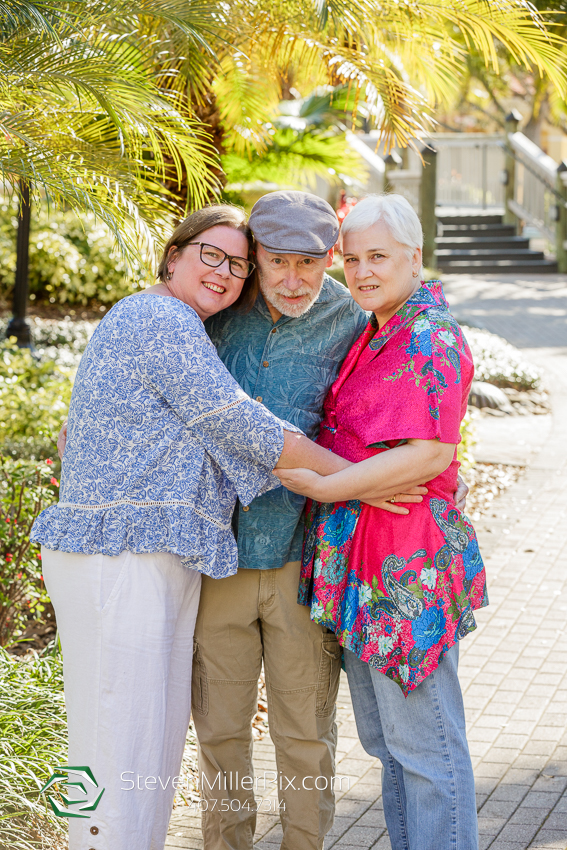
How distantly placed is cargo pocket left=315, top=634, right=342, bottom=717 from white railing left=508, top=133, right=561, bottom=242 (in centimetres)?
1732

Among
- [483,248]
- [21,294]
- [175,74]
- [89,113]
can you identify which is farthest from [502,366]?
[483,248]

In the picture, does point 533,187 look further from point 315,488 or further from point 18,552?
point 315,488

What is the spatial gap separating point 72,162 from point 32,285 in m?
10.2

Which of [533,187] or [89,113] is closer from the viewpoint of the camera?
[89,113]

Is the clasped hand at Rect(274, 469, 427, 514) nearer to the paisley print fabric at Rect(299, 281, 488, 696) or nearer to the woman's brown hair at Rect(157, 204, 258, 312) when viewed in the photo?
the paisley print fabric at Rect(299, 281, 488, 696)

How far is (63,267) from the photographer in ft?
43.8

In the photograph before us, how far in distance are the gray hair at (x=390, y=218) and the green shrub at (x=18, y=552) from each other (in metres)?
2.13

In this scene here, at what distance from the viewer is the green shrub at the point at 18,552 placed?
4.21 m

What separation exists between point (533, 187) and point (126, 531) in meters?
18.7

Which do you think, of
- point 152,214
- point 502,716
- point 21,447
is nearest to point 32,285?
point 21,447

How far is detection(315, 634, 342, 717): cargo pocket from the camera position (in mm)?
2844

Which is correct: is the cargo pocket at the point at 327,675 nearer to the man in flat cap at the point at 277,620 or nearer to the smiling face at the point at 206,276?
the man in flat cap at the point at 277,620

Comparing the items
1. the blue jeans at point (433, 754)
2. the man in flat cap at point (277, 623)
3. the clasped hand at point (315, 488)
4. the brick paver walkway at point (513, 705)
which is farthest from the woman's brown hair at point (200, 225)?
the brick paver walkway at point (513, 705)

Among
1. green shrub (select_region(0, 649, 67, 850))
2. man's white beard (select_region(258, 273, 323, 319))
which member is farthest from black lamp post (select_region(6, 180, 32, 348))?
man's white beard (select_region(258, 273, 323, 319))
